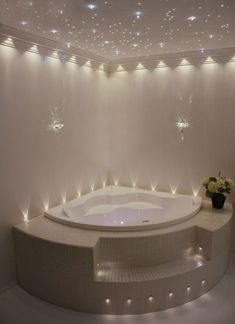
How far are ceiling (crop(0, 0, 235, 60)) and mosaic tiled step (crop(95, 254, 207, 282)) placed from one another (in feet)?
7.53

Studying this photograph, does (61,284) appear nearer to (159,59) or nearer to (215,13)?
(215,13)

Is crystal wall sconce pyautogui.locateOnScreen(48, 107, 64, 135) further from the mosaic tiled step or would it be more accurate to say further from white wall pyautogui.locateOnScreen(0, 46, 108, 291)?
the mosaic tiled step

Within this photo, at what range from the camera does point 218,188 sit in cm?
371

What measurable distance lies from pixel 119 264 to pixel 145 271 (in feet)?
0.87

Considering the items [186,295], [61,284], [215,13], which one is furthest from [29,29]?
[186,295]

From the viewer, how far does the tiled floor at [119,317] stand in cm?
265

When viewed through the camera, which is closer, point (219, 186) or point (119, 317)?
point (119, 317)

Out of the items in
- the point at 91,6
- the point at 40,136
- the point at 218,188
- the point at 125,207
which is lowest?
the point at 125,207

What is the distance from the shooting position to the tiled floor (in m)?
2.65

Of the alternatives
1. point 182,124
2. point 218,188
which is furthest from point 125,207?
point 182,124

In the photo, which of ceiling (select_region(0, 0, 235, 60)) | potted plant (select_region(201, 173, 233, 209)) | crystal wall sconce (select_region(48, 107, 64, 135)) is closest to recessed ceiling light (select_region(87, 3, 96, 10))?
ceiling (select_region(0, 0, 235, 60))

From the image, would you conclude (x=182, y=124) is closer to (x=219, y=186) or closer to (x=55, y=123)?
(x=219, y=186)

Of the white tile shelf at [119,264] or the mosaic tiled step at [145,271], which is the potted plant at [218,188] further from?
the mosaic tiled step at [145,271]

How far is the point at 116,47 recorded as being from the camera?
3.67 m
